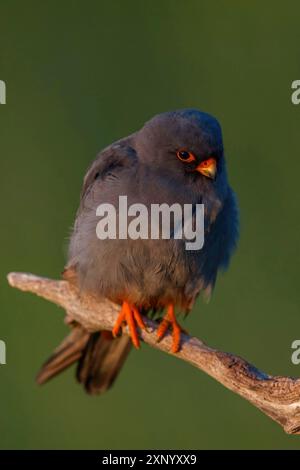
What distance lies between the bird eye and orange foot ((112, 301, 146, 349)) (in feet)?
3.14

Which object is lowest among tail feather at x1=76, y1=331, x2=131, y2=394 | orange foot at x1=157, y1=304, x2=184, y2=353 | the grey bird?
tail feather at x1=76, y1=331, x2=131, y2=394

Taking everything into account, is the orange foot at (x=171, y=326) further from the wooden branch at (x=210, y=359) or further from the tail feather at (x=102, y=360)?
the tail feather at (x=102, y=360)

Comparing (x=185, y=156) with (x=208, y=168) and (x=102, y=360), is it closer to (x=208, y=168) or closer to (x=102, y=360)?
(x=208, y=168)

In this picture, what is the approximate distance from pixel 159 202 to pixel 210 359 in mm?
993

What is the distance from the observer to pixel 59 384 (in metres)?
7.20

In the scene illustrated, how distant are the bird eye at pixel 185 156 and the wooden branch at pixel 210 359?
1027 mm

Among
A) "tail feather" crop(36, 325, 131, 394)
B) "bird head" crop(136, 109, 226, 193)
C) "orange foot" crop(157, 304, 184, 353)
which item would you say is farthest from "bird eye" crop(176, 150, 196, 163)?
"tail feather" crop(36, 325, 131, 394)

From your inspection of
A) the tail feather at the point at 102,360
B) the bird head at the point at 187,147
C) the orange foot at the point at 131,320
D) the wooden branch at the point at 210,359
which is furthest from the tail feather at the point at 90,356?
the bird head at the point at 187,147

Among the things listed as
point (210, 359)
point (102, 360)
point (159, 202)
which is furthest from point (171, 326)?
point (102, 360)

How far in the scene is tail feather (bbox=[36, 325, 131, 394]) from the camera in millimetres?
6277

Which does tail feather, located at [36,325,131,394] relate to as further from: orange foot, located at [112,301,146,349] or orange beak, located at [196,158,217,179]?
orange beak, located at [196,158,217,179]

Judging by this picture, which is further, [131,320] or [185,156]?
[131,320]

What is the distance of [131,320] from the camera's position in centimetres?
556


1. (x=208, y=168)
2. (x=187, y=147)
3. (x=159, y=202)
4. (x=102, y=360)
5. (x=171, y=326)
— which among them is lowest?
(x=102, y=360)
